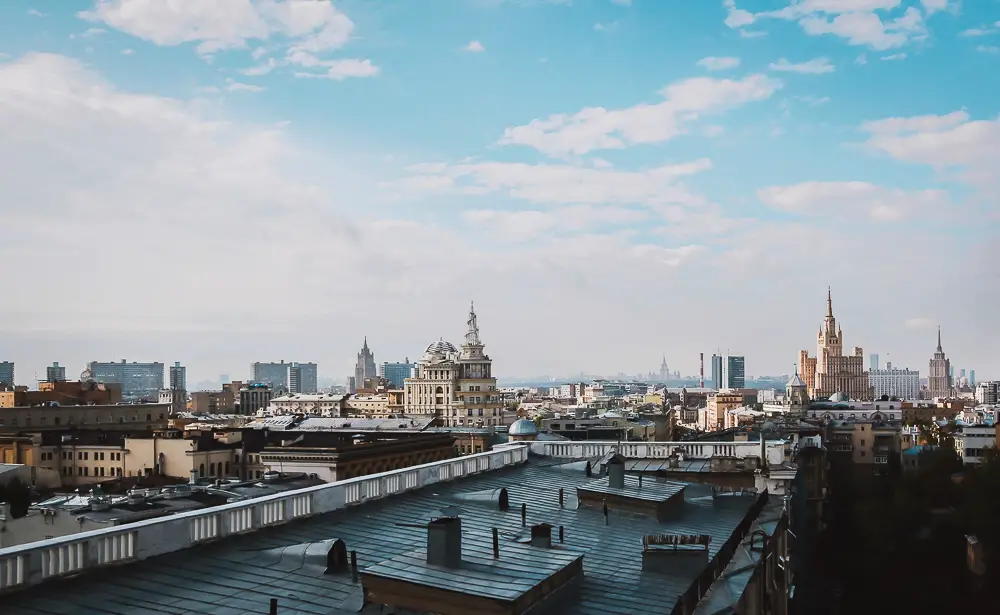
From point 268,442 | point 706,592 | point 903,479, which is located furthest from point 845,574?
point 706,592

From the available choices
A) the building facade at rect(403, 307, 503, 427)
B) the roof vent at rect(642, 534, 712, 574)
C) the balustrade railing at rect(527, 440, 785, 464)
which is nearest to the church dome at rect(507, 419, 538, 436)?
the balustrade railing at rect(527, 440, 785, 464)

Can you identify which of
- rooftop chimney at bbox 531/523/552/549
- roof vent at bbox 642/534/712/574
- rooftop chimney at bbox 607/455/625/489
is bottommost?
roof vent at bbox 642/534/712/574

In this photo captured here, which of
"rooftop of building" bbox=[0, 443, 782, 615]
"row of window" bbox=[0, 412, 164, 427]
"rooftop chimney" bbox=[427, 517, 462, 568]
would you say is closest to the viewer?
"rooftop of building" bbox=[0, 443, 782, 615]

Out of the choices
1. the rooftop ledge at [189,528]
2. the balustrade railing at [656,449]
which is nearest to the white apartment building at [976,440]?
the balustrade railing at [656,449]

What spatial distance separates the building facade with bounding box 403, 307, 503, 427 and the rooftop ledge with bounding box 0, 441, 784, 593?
9505 cm

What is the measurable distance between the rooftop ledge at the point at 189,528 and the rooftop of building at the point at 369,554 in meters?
0.02

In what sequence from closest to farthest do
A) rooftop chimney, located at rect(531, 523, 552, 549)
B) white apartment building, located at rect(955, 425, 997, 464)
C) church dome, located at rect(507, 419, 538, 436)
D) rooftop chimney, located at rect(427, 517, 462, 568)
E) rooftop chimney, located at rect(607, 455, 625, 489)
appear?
1. rooftop chimney, located at rect(427, 517, 462, 568)
2. rooftop chimney, located at rect(531, 523, 552, 549)
3. rooftop chimney, located at rect(607, 455, 625, 489)
4. church dome, located at rect(507, 419, 538, 436)
5. white apartment building, located at rect(955, 425, 997, 464)

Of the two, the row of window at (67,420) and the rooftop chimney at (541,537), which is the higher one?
the rooftop chimney at (541,537)

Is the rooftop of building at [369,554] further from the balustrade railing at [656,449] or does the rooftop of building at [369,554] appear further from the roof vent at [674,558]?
the balustrade railing at [656,449]

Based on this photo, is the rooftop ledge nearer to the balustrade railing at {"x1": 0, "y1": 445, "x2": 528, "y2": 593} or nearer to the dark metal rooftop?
the balustrade railing at {"x1": 0, "y1": 445, "x2": 528, "y2": 593}

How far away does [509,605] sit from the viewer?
10953 millimetres

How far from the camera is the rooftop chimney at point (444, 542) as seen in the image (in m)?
12.3

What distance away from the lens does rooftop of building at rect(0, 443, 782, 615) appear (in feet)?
37.6

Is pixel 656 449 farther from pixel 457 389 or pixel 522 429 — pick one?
pixel 457 389
